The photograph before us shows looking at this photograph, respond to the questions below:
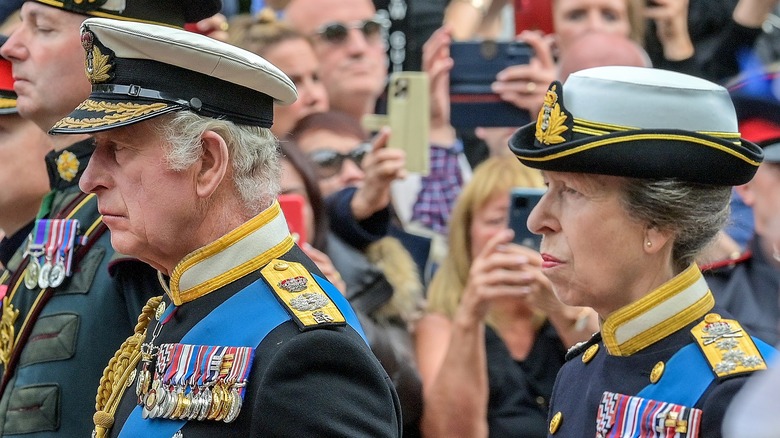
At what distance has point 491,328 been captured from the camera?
4895 mm

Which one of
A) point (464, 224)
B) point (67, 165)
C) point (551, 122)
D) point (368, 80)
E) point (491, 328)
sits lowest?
point (491, 328)

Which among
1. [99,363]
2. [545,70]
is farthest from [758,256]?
[99,363]

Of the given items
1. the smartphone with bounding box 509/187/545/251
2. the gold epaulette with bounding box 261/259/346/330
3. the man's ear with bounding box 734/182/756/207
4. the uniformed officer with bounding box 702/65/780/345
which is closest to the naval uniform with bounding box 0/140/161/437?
the gold epaulette with bounding box 261/259/346/330

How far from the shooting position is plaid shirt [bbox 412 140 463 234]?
6328 millimetres

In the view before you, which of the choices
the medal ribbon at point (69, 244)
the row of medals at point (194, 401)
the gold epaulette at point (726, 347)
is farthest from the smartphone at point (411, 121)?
the row of medals at point (194, 401)

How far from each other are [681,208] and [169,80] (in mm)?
1232

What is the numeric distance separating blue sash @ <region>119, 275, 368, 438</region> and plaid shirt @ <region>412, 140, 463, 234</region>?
356cm

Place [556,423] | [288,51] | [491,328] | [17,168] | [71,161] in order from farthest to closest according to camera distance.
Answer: [288,51]
[491,328]
[17,168]
[71,161]
[556,423]

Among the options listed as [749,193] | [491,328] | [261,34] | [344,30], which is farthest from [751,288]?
[344,30]

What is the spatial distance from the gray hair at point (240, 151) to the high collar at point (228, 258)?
0.05 m

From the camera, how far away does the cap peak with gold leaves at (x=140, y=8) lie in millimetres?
3500

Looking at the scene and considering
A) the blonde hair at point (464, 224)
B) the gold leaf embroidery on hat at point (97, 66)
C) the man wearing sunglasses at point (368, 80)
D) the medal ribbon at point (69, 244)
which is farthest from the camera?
the man wearing sunglasses at point (368, 80)

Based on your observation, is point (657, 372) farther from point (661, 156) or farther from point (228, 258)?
point (228, 258)

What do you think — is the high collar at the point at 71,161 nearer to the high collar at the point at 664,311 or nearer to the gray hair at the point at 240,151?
the gray hair at the point at 240,151
